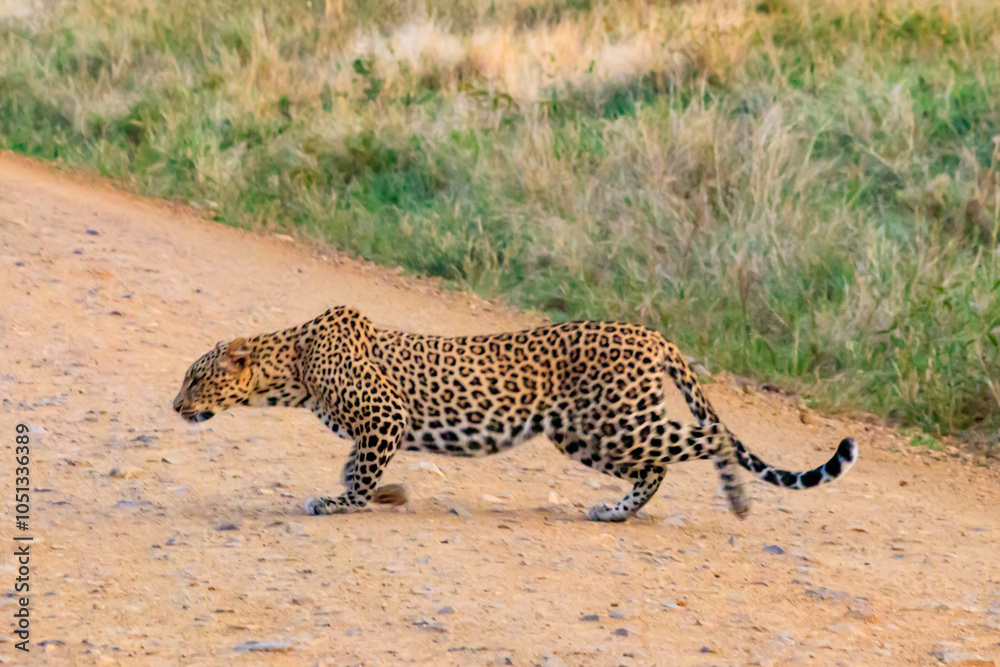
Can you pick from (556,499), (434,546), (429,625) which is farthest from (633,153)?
(429,625)

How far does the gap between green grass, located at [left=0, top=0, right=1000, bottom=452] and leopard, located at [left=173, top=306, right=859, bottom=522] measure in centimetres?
260

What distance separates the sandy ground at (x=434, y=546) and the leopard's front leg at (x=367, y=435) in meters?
0.09

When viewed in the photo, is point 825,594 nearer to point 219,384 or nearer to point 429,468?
point 429,468

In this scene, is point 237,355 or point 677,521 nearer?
point 237,355

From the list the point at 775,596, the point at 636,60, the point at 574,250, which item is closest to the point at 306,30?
the point at 636,60

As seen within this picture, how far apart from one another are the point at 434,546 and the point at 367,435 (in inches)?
22.3

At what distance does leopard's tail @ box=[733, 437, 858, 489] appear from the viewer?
15.0ft

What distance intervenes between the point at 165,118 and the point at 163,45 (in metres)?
2.73

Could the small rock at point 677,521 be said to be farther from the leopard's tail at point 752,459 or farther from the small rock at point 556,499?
the small rock at point 556,499

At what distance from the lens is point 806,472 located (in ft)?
15.5

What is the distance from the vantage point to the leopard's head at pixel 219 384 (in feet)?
15.9

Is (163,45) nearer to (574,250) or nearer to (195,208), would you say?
(195,208)

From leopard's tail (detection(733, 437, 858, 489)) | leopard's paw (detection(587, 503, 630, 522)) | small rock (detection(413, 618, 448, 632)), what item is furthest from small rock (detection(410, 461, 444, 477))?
small rock (detection(413, 618, 448, 632))

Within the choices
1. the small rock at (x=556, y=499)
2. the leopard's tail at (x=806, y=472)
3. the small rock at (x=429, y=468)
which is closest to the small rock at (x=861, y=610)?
the leopard's tail at (x=806, y=472)
